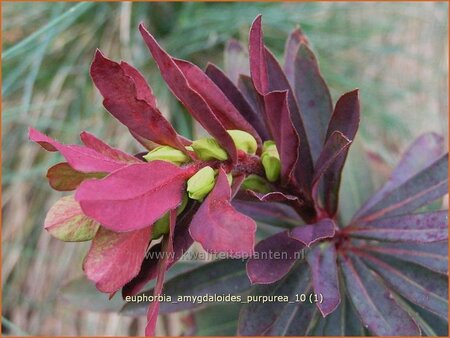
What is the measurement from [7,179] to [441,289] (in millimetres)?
1172

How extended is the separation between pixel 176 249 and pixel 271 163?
0.42 feet

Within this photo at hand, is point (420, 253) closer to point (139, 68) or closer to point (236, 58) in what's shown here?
point (236, 58)

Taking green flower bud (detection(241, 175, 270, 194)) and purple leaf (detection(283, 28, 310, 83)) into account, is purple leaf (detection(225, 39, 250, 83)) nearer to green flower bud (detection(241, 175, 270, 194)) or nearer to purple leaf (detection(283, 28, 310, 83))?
purple leaf (detection(283, 28, 310, 83))

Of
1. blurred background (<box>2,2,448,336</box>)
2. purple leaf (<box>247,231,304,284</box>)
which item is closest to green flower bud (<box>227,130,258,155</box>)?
purple leaf (<box>247,231,304,284</box>)

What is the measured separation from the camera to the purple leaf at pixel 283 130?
507mm

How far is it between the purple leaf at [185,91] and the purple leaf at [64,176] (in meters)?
0.11

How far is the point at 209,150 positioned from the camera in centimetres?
50

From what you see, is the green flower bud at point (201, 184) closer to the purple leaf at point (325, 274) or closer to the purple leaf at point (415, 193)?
the purple leaf at point (325, 274)

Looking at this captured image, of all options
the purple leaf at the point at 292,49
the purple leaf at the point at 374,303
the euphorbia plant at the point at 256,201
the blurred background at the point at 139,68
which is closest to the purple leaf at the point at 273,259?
the euphorbia plant at the point at 256,201

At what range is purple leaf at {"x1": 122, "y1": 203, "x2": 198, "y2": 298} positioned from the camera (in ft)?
1.65

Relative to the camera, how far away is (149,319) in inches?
18.1

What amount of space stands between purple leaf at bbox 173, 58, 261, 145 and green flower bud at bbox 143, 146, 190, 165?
0.20ft

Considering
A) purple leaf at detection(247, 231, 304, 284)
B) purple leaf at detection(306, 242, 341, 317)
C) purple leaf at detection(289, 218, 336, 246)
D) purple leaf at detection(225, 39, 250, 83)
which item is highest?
purple leaf at detection(225, 39, 250, 83)

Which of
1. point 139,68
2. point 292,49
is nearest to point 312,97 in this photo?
point 292,49
